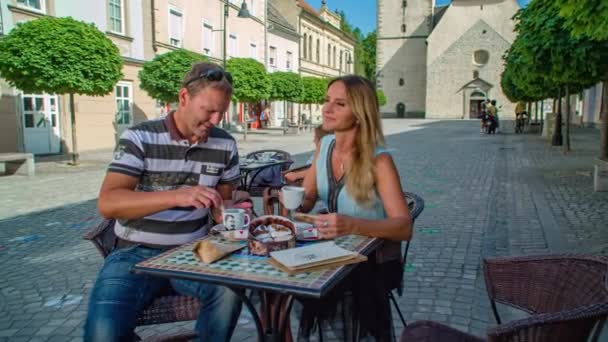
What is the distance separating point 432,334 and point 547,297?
55cm

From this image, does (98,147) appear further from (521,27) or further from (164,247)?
(164,247)

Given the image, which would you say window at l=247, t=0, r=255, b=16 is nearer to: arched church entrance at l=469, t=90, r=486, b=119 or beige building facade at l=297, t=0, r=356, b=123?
beige building facade at l=297, t=0, r=356, b=123

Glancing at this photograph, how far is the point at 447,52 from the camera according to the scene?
183ft

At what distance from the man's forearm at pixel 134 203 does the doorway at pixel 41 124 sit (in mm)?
14986

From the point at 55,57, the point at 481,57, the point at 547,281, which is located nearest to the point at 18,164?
the point at 55,57

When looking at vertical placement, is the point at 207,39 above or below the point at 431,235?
above

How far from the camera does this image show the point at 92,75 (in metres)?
12.2

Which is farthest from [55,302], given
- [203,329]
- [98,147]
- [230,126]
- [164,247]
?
[230,126]

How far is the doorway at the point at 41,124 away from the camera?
50.6ft

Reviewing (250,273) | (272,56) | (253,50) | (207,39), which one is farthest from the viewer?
Answer: (272,56)

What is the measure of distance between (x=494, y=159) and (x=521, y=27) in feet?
16.5

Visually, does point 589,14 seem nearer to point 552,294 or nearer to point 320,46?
point 552,294

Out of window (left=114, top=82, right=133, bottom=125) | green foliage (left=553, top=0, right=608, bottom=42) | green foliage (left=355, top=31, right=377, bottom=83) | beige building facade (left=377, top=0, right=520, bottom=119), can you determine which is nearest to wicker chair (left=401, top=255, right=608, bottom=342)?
green foliage (left=553, top=0, right=608, bottom=42)

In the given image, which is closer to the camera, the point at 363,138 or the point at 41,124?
the point at 363,138
